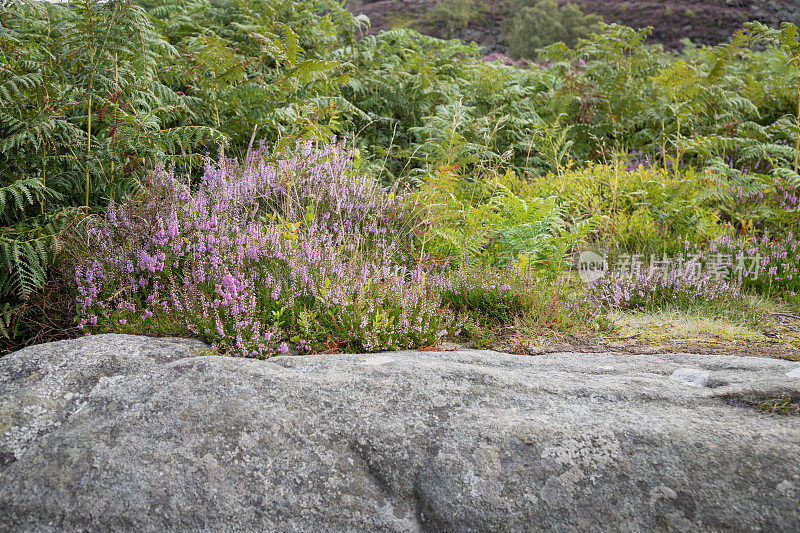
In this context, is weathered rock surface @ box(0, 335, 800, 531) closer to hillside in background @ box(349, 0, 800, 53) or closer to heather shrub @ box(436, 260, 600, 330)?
heather shrub @ box(436, 260, 600, 330)

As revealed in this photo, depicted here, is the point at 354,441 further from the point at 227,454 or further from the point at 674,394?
the point at 674,394

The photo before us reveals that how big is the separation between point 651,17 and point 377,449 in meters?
26.0

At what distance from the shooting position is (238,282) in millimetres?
3135

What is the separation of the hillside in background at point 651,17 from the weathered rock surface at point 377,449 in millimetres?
18706

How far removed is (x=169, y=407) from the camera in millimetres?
2020

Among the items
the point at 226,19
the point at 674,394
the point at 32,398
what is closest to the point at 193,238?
the point at 32,398

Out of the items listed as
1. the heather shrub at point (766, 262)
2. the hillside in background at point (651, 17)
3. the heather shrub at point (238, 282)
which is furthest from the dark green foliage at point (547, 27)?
the heather shrub at point (238, 282)

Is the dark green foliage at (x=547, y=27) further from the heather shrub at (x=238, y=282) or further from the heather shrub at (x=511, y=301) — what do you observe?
the heather shrub at (x=238, y=282)

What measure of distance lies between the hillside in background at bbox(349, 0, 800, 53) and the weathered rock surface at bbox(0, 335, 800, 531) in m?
18.7

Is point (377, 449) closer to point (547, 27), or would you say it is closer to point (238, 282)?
point (238, 282)

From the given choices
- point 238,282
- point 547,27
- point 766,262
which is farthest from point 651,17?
point 238,282

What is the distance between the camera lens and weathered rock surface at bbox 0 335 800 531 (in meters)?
1.68

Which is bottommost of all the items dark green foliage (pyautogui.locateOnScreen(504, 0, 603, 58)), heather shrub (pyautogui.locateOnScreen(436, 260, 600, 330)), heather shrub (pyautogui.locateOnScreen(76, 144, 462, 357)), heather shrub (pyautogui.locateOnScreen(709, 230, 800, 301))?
heather shrub (pyautogui.locateOnScreen(709, 230, 800, 301))

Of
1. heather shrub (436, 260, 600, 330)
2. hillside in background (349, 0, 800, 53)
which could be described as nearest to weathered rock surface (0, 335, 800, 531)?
heather shrub (436, 260, 600, 330)
